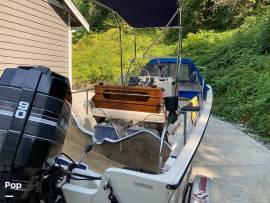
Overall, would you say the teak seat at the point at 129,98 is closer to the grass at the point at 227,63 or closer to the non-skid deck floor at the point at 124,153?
the non-skid deck floor at the point at 124,153

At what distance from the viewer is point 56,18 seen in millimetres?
8953

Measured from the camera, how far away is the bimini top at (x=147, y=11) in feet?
15.8

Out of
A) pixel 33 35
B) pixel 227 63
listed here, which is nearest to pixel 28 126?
pixel 33 35

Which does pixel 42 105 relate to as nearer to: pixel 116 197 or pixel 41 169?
pixel 41 169

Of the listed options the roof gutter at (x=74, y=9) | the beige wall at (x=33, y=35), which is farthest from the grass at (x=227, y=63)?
the roof gutter at (x=74, y=9)

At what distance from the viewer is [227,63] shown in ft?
37.4

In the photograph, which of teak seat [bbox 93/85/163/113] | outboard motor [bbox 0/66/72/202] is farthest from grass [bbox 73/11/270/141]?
outboard motor [bbox 0/66/72/202]

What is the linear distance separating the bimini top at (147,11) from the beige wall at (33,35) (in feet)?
8.28

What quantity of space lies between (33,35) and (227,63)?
611 centimetres

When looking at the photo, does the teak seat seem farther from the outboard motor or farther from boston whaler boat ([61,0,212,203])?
the outboard motor

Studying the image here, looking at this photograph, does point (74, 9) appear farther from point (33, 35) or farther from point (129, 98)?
point (129, 98)

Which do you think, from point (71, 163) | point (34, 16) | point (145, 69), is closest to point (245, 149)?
point (145, 69)

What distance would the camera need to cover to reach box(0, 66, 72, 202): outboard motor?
76.9 inches

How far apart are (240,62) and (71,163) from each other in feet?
29.5
